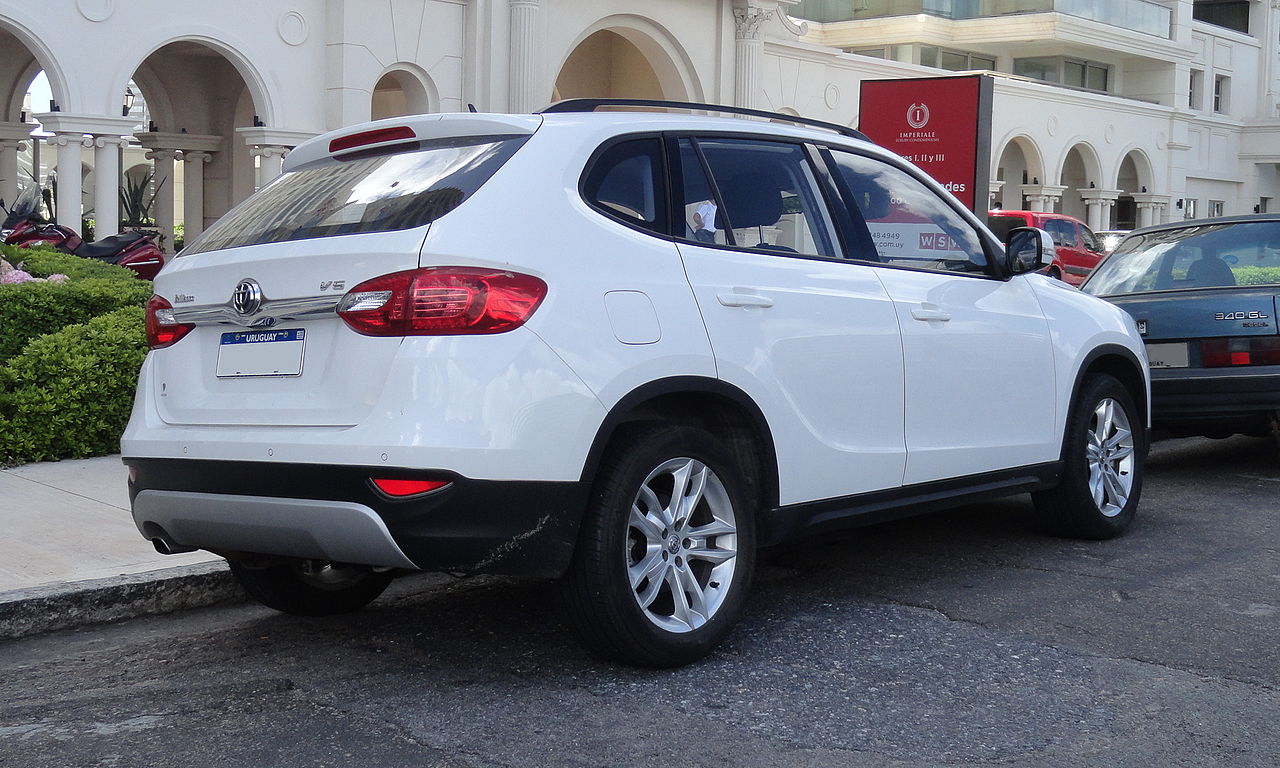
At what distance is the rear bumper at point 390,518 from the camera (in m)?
4.07

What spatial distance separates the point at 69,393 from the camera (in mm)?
8688

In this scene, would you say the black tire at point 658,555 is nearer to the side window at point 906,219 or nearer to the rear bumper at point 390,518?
the rear bumper at point 390,518

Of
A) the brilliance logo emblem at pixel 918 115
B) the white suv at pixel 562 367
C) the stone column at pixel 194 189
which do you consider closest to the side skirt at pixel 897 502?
the white suv at pixel 562 367

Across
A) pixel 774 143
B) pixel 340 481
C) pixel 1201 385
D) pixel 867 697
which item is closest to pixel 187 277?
pixel 340 481

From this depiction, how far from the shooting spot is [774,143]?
5336mm

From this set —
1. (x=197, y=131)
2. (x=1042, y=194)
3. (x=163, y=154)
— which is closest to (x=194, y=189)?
(x=163, y=154)

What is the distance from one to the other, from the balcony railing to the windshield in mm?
30289

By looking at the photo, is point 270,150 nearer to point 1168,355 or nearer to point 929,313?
point 1168,355

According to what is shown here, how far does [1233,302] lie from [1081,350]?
253cm

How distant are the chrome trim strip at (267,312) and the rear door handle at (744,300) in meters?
1.23

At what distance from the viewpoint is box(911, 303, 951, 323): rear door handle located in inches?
217

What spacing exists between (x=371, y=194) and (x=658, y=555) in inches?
55.7

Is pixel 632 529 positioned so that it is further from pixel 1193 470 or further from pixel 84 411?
pixel 1193 470

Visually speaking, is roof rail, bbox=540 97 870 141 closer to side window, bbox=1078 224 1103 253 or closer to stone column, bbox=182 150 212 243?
side window, bbox=1078 224 1103 253
